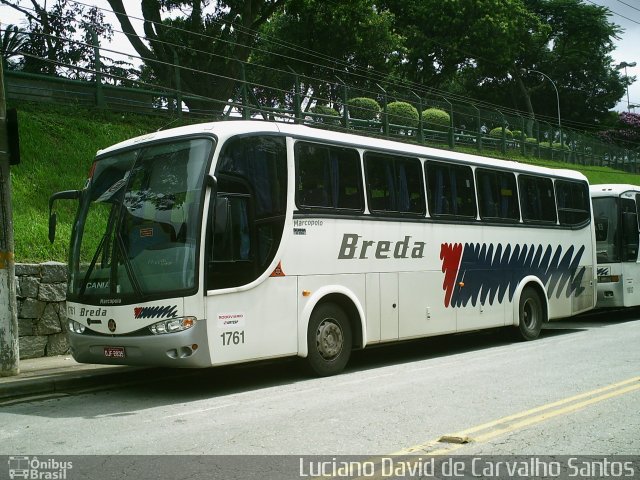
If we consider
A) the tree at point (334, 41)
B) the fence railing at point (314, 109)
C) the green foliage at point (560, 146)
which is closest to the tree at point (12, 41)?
the fence railing at point (314, 109)

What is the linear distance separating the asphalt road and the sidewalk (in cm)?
35

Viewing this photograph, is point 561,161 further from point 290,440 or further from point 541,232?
point 290,440

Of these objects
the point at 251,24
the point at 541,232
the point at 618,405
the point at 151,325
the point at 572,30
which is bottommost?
the point at 618,405

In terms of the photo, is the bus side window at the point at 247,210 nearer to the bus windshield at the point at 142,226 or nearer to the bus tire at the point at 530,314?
the bus windshield at the point at 142,226

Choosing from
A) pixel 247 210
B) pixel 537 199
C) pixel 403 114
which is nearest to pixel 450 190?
pixel 537 199

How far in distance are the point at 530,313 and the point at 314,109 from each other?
1141cm

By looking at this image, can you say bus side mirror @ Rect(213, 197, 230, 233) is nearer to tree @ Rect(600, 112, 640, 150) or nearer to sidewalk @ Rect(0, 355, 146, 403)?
sidewalk @ Rect(0, 355, 146, 403)

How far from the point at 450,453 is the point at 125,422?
3.36m

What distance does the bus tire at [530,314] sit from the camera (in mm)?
14992

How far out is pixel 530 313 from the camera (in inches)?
605

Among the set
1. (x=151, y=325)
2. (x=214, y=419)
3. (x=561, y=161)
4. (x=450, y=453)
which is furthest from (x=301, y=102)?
(x=561, y=161)

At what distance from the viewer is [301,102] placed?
23.5 m

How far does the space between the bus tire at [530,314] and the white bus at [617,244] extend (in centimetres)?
356

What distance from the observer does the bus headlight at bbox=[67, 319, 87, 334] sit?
31.7ft
